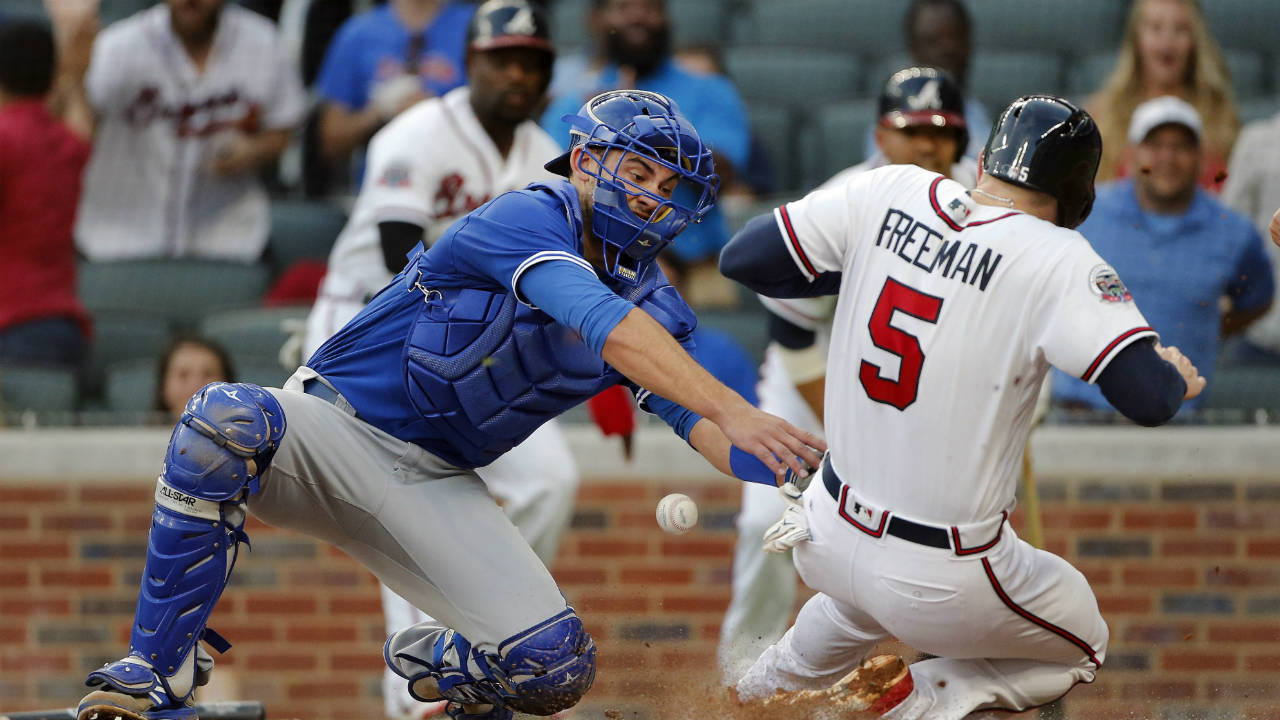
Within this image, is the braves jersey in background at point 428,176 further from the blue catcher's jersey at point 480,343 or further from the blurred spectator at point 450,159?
the blue catcher's jersey at point 480,343

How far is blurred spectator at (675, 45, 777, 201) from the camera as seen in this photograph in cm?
697

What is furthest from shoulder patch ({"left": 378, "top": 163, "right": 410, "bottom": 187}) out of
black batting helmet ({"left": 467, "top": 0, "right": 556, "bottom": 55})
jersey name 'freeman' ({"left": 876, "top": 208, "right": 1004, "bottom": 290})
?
jersey name 'freeman' ({"left": 876, "top": 208, "right": 1004, "bottom": 290})

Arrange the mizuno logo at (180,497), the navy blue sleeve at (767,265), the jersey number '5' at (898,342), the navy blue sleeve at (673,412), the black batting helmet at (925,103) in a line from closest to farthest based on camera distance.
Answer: the jersey number '5' at (898,342)
the mizuno logo at (180,497)
the navy blue sleeve at (767,265)
the navy blue sleeve at (673,412)
the black batting helmet at (925,103)

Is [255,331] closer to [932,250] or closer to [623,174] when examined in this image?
[623,174]

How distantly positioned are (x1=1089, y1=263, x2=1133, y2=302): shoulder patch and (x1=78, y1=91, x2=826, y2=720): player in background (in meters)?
0.77

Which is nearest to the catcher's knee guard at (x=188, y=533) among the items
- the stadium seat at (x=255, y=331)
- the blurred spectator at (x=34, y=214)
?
the stadium seat at (x=255, y=331)

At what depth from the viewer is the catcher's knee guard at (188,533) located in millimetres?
3545

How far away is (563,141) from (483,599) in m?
3.31

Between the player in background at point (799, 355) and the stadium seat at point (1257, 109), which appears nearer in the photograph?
the player in background at point (799, 355)

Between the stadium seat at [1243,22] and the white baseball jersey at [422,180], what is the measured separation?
378 cm

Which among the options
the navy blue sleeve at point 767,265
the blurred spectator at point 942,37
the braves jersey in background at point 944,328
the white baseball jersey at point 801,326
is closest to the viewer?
the braves jersey in background at point 944,328

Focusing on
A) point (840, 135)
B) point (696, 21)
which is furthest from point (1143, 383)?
point (696, 21)

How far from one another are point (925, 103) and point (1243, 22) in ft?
12.1

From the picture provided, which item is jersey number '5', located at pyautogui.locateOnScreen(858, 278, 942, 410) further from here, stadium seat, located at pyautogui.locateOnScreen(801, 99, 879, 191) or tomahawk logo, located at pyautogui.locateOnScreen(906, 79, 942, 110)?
stadium seat, located at pyautogui.locateOnScreen(801, 99, 879, 191)
